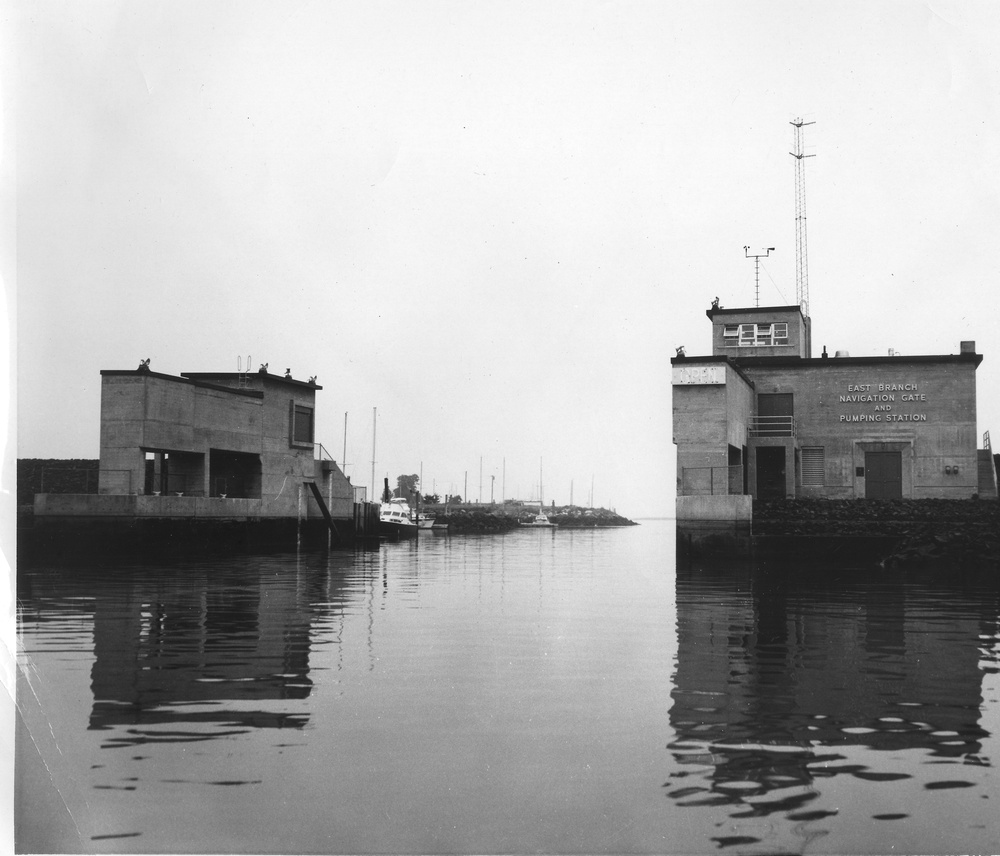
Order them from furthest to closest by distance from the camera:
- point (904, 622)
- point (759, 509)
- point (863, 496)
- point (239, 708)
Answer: point (863, 496)
point (759, 509)
point (904, 622)
point (239, 708)

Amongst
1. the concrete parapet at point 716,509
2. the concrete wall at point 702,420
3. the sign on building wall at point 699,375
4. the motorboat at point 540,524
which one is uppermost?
the sign on building wall at point 699,375

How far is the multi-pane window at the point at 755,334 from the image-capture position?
51.9 m

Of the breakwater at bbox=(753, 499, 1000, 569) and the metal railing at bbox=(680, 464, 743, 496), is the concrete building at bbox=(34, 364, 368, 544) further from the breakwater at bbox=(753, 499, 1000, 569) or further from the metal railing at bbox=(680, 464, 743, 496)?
the breakwater at bbox=(753, 499, 1000, 569)

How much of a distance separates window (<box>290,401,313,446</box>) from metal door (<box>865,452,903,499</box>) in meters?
29.3

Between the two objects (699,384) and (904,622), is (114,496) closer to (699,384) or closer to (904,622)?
(699,384)

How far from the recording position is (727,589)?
2723 centimetres

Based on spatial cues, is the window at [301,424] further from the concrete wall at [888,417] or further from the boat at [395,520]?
the concrete wall at [888,417]

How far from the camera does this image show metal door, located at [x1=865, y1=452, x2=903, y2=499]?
148 ft

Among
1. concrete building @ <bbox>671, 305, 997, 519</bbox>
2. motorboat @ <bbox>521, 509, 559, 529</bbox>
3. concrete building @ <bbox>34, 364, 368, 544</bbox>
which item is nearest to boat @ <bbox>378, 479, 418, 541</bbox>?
concrete building @ <bbox>34, 364, 368, 544</bbox>

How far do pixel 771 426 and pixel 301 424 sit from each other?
25115 millimetres

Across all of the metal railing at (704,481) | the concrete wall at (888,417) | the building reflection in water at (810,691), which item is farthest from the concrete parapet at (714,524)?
the building reflection in water at (810,691)

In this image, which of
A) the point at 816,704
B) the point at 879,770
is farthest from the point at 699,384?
the point at 879,770

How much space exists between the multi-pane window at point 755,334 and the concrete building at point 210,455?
23.5 metres

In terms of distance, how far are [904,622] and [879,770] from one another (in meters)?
11.9
